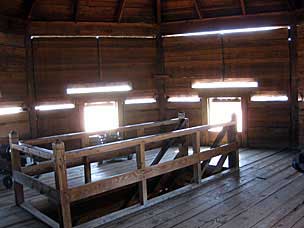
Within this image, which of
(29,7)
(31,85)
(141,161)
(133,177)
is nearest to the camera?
(133,177)

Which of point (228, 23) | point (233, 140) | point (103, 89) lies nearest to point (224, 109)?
point (228, 23)

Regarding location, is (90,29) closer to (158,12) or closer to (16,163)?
(158,12)

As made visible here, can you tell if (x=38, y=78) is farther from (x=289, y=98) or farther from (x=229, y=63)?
(x=289, y=98)

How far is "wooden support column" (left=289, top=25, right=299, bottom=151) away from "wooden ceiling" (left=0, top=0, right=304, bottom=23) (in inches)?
26.5

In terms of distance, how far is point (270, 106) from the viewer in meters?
8.21

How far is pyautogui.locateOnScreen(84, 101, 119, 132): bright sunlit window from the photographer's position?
8.63 metres

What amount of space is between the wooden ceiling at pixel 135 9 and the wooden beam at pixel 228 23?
0.12m

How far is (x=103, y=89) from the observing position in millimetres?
8555

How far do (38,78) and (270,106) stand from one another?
551 centimetres

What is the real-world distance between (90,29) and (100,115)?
7.07 ft

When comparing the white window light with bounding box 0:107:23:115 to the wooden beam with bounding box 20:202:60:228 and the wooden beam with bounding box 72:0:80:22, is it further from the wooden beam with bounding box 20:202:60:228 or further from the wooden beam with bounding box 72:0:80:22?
the wooden beam with bounding box 20:202:60:228

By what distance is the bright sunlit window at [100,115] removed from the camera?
863 cm

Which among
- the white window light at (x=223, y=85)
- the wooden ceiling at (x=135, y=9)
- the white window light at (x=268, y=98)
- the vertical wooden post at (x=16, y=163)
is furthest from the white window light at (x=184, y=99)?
the vertical wooden post at (x=16, y=163)

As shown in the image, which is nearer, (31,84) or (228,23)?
(31,84)
